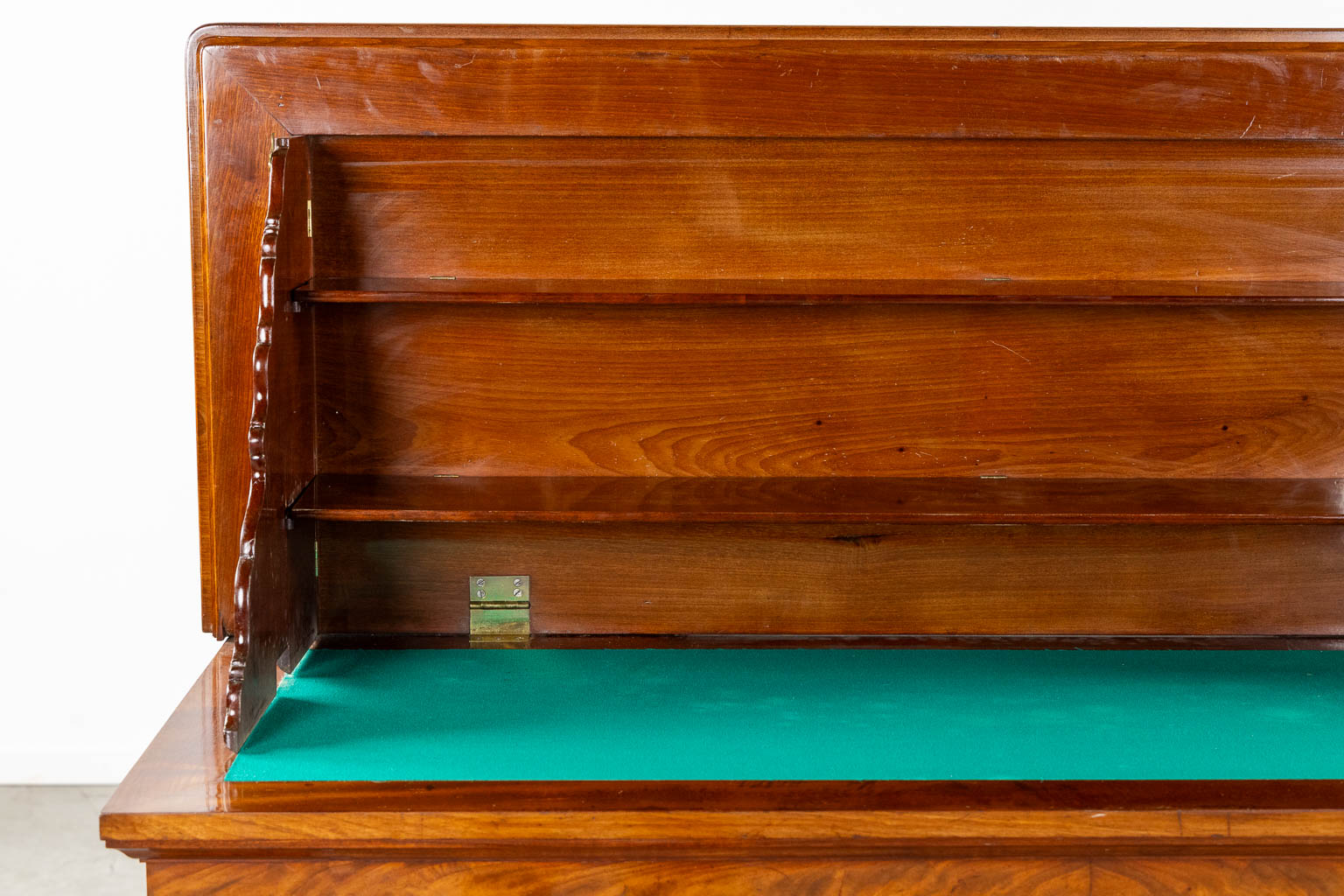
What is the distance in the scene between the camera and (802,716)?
1875 mm

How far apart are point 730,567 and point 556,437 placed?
0.37 meters

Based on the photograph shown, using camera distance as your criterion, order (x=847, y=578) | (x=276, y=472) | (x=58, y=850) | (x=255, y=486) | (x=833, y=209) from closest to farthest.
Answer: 1. (x=255, y=486)
2. (x=276, y=472)
3. (x=833, y=209)
4. (x=847, y=578)
5. (x=58, y=850)

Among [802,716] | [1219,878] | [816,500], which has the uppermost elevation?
[816,500]

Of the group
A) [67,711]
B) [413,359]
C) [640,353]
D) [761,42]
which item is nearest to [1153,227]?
[761,42]

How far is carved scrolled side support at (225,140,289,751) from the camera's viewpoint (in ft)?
5.58

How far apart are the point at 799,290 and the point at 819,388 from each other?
0.68ft

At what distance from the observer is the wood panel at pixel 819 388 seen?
217cm

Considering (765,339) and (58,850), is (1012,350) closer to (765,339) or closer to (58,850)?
(765,339)

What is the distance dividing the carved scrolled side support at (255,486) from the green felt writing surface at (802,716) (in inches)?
2.5

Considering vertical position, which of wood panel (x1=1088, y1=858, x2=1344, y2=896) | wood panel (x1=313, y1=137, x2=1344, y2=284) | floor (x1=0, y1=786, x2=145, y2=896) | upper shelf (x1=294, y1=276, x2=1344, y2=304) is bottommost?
floor (x1=0, y1=786, x2=145, y2=896)

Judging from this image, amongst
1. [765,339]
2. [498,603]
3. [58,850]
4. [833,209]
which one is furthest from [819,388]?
[58,850]

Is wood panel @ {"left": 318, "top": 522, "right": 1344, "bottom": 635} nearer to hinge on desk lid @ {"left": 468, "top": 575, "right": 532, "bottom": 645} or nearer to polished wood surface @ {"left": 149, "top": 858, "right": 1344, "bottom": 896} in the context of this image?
hinge on desk lid @ {"left": 468, "top": 575, "right": 532, "bottom": 645}

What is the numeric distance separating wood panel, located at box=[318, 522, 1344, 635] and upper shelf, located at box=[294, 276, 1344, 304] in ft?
1.35

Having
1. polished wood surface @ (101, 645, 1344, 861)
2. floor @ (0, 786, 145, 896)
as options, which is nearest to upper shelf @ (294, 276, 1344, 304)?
polished wood surface @ (101, 645, 1344, 861)
